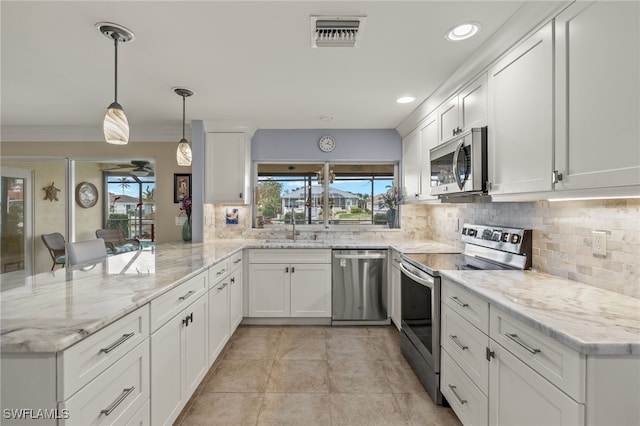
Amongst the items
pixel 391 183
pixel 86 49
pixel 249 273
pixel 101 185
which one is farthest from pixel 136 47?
pixel 101 185

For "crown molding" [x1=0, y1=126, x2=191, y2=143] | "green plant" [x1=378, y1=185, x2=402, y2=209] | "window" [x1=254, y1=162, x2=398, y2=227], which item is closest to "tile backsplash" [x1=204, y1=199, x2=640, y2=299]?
"green plant" [x1=378, y1=185, x2=402, y2=209]

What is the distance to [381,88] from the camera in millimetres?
2570

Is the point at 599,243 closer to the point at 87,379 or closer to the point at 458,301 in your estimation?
the point at 458,301

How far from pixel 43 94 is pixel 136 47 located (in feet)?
5.18

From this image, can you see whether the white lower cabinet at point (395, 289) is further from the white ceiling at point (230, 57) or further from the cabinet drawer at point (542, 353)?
the cabinet drawer at point (542, 353)

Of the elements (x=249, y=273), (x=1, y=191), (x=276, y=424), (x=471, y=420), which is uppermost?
(x=1, y=191)

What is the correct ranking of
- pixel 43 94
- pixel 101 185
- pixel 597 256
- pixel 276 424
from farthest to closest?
pixel 101 185 < pixel 43 94 < pixel 276 424 < pixel 597 256

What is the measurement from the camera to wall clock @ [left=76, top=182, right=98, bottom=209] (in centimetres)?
539

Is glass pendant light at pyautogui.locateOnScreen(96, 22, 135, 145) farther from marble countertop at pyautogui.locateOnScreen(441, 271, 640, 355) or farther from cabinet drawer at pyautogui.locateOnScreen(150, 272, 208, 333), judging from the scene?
marble countertop at pyautogui.locateOnScreen(441, 271, 640, 355)

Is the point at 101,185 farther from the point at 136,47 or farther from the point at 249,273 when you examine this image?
the point at 136,47

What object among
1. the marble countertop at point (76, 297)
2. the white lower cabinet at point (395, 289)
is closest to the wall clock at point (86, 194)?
the marble countertop at point (76, 297)

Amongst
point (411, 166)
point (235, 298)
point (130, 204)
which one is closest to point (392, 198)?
point (411, 166)

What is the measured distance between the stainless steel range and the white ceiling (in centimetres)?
127

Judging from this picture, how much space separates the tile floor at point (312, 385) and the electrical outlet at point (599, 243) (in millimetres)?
1253
